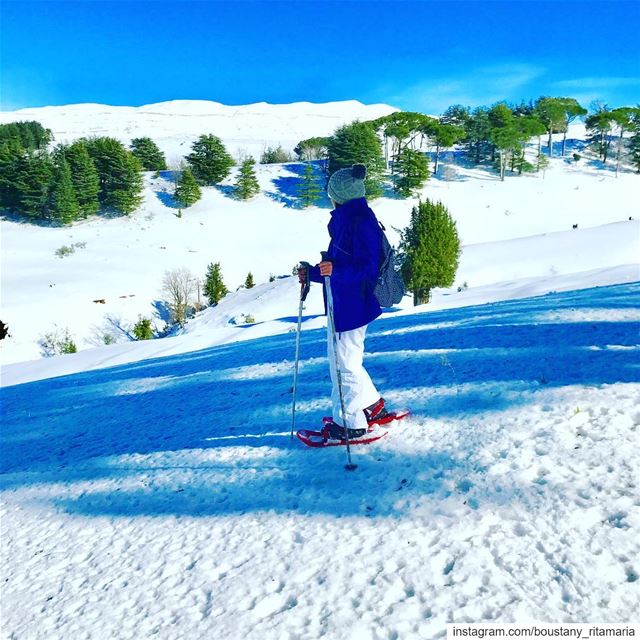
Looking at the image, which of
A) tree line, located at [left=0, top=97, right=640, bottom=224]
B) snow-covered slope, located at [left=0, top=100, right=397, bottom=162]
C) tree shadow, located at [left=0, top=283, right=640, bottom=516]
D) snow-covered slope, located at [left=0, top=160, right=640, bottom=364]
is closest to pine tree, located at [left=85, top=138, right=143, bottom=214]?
tree line, located at [left=0, top=97, right=640, bottom=224]

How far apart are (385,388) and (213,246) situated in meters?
41.2

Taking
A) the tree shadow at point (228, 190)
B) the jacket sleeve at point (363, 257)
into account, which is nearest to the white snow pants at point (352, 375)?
the jacket sleeve at point (363, 257)

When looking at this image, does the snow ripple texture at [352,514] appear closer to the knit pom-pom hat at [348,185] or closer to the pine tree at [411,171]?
the knit pom-pom hat at [348,185]

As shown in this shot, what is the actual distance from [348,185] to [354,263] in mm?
557

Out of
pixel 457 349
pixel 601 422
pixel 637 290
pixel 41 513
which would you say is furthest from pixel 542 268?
pixel 41 513

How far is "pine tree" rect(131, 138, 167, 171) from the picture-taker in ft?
196

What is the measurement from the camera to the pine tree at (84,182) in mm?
48822

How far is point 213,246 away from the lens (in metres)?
44.0

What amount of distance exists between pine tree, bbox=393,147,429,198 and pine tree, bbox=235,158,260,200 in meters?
15.9

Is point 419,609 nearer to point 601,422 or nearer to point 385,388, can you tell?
point 601,422

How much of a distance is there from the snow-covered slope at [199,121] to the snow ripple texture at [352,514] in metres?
81.8

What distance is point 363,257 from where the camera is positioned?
3.40 meters

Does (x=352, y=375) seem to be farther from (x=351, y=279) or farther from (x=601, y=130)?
(x=601, y=130)

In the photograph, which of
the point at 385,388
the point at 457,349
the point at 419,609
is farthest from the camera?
the point at 457,349
